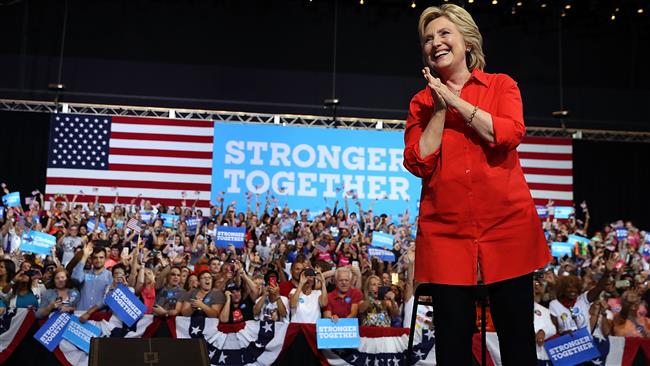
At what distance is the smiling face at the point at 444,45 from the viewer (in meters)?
1.96

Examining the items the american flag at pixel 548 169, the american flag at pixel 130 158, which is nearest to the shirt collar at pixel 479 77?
the american flag at pixel 130 158

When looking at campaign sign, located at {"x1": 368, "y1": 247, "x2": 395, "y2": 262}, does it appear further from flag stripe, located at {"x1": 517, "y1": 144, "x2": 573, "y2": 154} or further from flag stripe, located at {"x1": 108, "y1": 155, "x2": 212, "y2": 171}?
flag stripe, located at {"x1": 517, "y1": 144, "x2": 573, "y2": 154}

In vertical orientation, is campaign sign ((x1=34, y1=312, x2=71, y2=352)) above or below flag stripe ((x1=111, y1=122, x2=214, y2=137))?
below

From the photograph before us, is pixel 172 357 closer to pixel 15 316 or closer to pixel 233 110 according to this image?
pixel 15 316

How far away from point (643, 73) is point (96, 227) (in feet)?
43.3

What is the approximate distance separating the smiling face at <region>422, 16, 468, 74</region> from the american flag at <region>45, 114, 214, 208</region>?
1397 centimetres

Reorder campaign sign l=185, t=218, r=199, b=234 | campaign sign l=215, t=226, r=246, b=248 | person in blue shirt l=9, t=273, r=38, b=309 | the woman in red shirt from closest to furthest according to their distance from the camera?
the woman in red shirt, person in blue shirt l=9, t=273, r=38, b=309, campaign sign l=215, t=226, r=246, b=248, campaign sign l=185, t=218, r=199, b=234

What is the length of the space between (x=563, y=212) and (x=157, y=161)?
337 inches

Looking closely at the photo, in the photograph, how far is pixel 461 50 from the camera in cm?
198

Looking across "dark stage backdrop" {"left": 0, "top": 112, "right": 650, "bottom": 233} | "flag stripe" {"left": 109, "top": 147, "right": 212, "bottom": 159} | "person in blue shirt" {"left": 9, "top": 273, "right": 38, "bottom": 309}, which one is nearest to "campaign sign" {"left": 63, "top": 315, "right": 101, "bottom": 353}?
"person in blue shirt" {"left": 9, "top": 273, "right": 38, "bottom": 309}


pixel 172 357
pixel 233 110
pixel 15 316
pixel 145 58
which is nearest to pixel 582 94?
pixel 233 110

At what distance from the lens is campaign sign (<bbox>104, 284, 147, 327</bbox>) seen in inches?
262

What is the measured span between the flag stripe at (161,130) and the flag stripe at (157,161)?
539 millimetres

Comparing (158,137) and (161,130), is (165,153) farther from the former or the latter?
(161,130)
